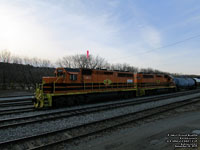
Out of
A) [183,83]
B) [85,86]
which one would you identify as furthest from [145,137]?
[183,83]

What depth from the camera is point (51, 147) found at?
4977mm

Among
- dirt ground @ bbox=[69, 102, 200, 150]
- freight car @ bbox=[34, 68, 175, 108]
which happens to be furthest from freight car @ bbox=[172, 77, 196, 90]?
dirt ground @ bbox=[69, 102, 200, 150]

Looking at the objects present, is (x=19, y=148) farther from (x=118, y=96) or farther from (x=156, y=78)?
(x=156, y=78)

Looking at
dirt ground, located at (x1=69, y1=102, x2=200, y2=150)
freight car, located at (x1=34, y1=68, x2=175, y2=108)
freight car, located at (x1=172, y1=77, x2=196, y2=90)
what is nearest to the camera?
dirt ground, located at (x1=69, y1=102, x2=200, y2=150)

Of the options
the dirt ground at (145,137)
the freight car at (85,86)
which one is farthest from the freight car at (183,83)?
the dirt ground at (145,137)

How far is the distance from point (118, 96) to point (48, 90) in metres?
8.92

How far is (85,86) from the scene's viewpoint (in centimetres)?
1420

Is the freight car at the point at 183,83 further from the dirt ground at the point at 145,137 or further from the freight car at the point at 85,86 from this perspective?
the dirt ground at the point at 145,137

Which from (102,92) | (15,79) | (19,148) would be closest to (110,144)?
(19,148)

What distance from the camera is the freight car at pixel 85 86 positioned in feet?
39.3

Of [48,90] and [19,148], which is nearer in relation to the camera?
[19,148]

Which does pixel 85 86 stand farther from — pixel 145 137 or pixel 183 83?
pixel 183 83

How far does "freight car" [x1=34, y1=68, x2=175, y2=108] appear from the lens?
12.0 m

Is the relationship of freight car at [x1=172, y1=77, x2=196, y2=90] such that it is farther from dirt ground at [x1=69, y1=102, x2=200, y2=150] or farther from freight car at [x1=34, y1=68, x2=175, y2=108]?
dirt ground at [x1=69, y1=102, x2=200, y2=150]
